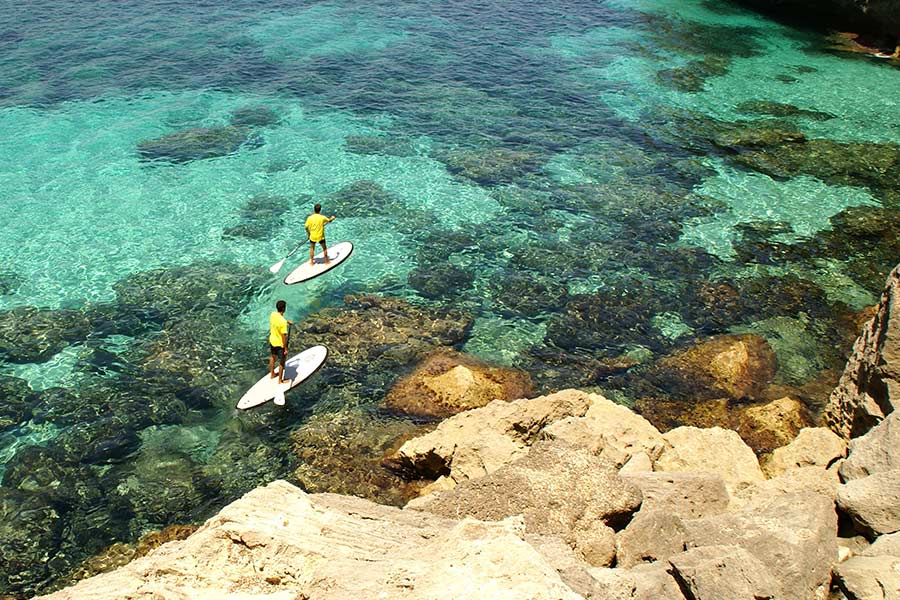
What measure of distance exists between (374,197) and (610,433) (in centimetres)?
1492

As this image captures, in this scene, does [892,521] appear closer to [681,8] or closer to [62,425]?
[62,425]

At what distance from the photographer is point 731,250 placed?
22172mm

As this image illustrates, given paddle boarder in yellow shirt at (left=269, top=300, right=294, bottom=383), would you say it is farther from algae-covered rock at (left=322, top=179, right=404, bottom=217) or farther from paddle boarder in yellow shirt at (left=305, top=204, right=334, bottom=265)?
algae-covered rock at (left=322, top=179, right=404, bottom=217)

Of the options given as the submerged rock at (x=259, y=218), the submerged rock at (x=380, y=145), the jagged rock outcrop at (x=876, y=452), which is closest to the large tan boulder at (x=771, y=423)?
the jagged rock outcrop at (x=876, y=452)

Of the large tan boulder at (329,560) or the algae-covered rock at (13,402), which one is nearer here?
the large tan boulder at (329,560)

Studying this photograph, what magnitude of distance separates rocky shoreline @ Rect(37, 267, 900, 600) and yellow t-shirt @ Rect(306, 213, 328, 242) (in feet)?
29.1

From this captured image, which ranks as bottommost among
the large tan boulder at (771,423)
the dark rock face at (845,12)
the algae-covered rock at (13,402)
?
the algae-covered rock at (13,402)

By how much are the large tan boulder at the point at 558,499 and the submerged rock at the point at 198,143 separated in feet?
71.8

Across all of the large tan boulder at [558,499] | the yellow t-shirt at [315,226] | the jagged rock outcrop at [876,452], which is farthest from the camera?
the yellow t-shirt at [315,226]

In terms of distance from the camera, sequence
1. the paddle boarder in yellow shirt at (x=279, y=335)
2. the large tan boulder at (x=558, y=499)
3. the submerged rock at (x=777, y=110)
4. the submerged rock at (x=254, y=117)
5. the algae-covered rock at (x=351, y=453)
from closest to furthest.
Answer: the large tan boulder at (x=558, y=499) → the algae-covered rock at (x=351, y=453) → the paddle boarder in yellow shirt at (x=279, y=335) → the submerged rock at (x=254, y=117) → the submerged rock at (x=777, y=110)

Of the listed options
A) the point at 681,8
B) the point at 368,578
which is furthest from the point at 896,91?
the point at 368,578

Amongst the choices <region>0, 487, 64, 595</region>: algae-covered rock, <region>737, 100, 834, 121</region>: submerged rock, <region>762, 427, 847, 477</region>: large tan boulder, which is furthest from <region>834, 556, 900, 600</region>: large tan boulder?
<region>737, 100, 834, 121</region>: submerged rock

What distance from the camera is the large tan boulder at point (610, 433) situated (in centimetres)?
1174

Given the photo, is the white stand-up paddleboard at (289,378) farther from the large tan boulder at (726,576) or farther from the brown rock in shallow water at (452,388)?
the large tan boulder at (726,576)
